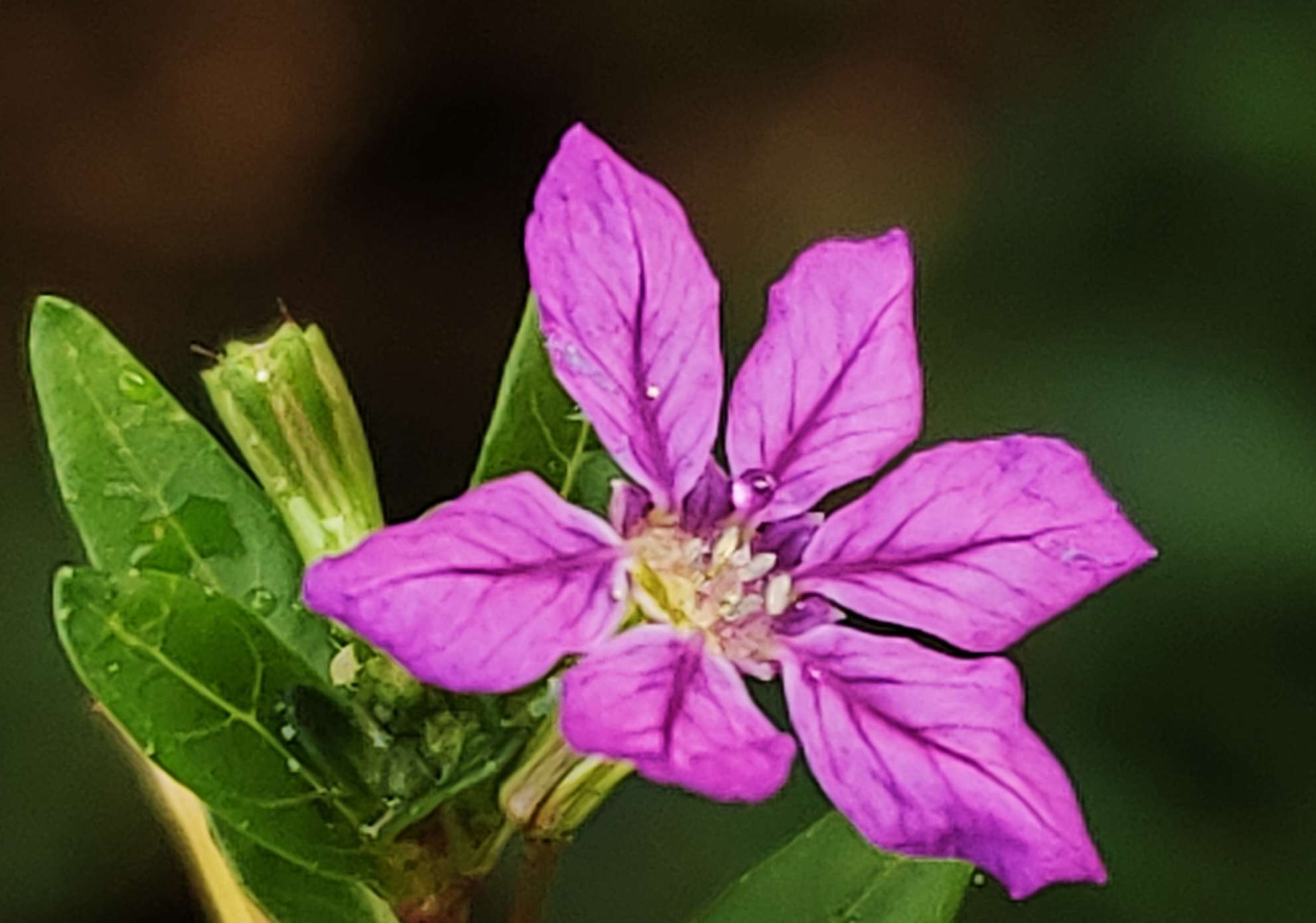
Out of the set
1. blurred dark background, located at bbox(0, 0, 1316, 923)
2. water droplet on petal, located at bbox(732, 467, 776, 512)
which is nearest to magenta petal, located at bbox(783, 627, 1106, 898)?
water droplet on petal, located at bbox(732, 467, 776, 512)

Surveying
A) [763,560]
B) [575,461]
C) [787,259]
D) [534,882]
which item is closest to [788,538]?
[763,560]

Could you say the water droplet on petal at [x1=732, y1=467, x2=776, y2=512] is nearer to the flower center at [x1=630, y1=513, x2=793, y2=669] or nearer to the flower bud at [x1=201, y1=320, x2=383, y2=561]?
the flower center at [x1=630, y1=513, x2=793, y2=669]

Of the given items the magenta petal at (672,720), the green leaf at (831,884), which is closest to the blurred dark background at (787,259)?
the green leaf at (831,884)

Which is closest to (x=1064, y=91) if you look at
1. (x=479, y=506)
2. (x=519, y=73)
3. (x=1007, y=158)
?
(x=1007, y=158)

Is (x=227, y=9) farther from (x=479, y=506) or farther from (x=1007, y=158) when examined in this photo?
(x=479, y=506)

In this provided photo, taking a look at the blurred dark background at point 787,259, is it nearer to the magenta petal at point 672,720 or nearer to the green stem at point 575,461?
the green stem at point 575,461

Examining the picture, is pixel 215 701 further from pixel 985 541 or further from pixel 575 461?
pixel 985 541
